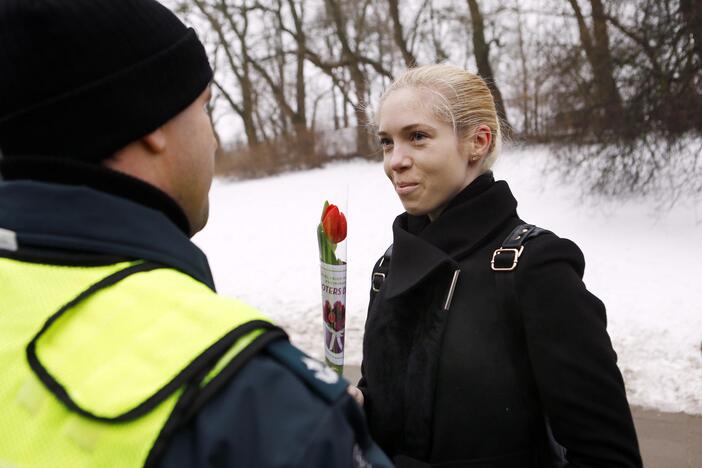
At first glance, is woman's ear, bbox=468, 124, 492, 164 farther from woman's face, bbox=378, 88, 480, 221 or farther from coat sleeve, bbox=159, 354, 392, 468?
coat sleeve, bbox=159, 354, 392, 468

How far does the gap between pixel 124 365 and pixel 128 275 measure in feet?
0.53

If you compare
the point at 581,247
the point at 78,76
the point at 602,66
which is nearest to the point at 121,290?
the point at 78,76

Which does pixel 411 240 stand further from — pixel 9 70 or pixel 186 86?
pixel 9 70

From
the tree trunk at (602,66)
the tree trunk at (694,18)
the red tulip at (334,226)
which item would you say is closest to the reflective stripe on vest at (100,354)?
the red tulip at (334,226)

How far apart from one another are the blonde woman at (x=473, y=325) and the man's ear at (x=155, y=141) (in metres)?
1.05

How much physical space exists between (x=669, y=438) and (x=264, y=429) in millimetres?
4277

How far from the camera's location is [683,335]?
5586mm

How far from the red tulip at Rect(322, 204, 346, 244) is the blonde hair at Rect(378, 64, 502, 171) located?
0.53 metres

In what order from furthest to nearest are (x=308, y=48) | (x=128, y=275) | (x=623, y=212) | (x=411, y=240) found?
(x=308, y=48), (x=623, y=212), (x=411, y=240), (x=128, y=275)

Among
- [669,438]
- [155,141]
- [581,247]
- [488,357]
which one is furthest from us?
[581,247]

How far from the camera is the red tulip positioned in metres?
2.08

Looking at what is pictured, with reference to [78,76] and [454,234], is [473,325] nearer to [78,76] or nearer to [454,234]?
[454,234]

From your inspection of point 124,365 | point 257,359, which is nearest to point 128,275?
point 124,365

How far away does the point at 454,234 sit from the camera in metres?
1.95
